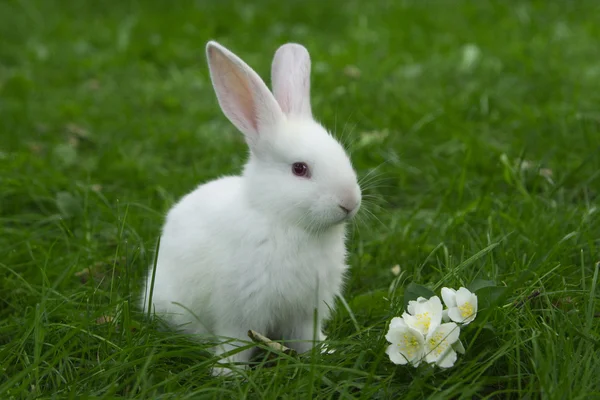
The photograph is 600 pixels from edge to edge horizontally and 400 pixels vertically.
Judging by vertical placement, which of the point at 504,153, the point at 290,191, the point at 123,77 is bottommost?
the point at 123,77

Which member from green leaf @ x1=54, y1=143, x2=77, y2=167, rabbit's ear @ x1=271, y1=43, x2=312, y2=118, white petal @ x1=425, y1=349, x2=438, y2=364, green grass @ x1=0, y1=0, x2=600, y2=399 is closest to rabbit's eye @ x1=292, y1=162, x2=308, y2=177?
rabbit's ear @ x1=271, y1=43, x2=312, y2=118

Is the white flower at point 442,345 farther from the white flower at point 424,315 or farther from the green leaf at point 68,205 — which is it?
the green leaf at point 68,205

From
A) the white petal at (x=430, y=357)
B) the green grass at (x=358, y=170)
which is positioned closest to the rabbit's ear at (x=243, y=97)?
the green grass at (x=358, y=170)

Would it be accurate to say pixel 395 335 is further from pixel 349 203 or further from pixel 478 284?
pixel 349 203

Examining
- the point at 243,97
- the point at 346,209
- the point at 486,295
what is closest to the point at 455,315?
the point at 486,295

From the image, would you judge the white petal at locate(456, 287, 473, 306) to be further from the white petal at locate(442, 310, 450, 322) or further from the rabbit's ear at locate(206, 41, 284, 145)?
the rabbit's ear at locate(206, 41, 284, 145)

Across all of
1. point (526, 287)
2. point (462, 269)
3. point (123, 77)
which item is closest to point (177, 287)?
point (462, 269)

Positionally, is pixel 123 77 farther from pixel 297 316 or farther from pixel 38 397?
pixel 38 397
